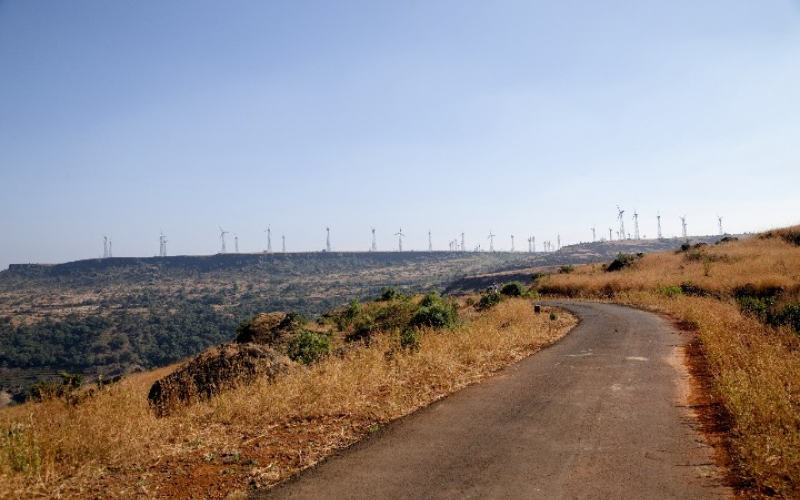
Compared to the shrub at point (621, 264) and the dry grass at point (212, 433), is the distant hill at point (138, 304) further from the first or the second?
the dry grass at point (212, 433)

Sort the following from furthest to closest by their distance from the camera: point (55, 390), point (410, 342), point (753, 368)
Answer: point (410, 342)
point (55, 390)
point (753, 368)

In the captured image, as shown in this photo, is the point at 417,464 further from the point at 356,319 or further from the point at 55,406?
the point at 356,319

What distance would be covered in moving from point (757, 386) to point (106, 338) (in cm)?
8693

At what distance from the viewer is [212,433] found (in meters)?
7.39

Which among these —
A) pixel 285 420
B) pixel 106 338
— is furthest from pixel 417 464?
pixel 106 338

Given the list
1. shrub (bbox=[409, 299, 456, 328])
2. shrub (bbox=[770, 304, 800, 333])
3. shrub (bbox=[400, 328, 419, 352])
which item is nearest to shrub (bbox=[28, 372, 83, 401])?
shrub (bbox=[400, 328, 419, 352])

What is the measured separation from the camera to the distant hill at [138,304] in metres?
63.8

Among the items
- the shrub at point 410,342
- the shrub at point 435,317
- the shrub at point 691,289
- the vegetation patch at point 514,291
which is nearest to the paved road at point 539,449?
the shrub at point 410,342

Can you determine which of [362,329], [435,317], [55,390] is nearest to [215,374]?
[55,390]

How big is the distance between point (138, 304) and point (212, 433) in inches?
5376

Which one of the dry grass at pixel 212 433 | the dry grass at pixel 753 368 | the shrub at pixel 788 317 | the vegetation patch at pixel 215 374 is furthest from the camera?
the shrub at pixel 788 317

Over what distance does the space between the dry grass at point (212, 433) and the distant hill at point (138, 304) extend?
3186cm

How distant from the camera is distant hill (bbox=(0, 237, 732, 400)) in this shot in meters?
63.8

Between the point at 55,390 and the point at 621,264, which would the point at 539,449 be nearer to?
the point at 55,390
